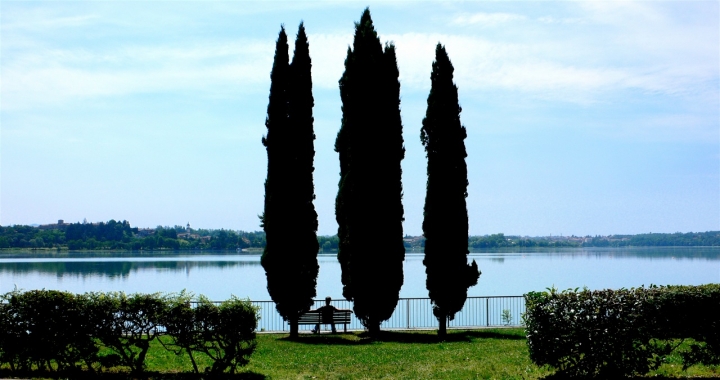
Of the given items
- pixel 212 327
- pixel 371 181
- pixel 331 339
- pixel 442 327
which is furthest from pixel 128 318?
pixel 442 327

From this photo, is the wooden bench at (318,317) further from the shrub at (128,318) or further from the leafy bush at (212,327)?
the shrub at (128,318)

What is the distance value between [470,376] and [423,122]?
39.2ft

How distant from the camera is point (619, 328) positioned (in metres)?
11.5

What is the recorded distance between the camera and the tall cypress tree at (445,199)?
2182cm

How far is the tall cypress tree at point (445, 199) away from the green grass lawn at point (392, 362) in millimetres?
3165

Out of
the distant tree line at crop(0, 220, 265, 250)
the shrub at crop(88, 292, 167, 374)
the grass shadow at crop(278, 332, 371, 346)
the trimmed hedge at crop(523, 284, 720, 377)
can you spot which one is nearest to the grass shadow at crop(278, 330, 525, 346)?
the grass shadow at crop(278, 332, 371, 346)

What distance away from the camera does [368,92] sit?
71.6 feet

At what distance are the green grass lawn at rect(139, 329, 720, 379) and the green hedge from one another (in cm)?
78

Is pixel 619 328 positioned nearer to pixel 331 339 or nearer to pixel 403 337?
pixel 403 337

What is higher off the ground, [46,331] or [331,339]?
[46,331]

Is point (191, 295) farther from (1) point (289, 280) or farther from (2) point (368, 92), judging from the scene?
(2) point (368, 92)

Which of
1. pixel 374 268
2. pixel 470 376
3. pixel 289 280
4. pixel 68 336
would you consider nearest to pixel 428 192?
pixel 374 268

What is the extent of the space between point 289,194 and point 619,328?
1219 cm

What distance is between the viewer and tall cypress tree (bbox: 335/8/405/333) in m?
21.4
